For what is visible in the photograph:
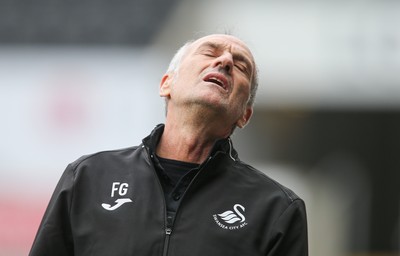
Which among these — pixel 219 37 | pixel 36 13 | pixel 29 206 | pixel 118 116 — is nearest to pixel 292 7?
pixel 118 116

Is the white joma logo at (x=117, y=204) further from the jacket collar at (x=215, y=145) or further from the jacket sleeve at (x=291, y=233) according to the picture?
the jacket sleeve at (x=291, y=233)

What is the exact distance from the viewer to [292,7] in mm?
13508

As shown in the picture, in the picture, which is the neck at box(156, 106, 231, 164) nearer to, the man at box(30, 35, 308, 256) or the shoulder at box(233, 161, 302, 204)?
the man at box(30, 35, 308, 256)

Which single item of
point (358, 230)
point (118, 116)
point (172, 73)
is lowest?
point (358, 230)

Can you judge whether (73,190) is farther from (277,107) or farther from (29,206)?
(277,107)

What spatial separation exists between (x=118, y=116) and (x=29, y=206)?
2.51 meters

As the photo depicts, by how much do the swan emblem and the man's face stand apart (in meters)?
0.35

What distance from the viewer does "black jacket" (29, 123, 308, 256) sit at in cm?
283

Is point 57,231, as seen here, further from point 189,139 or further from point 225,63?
point 225,63

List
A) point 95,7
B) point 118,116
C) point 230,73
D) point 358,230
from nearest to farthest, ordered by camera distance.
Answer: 1. point 230,73
2. point 358,230
3. point 118,116
4. point 95,7

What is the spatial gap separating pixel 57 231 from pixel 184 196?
1.27ft

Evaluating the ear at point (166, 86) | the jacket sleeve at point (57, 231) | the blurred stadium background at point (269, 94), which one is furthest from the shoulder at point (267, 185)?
the blurred stadium background at point (269, 94)

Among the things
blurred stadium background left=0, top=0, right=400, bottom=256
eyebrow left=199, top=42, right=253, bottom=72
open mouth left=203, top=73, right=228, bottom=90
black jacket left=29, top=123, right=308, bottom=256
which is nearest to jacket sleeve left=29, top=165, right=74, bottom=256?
black jacket left=29, top=123, right=308, bottom=256

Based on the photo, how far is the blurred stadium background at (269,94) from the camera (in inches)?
492
